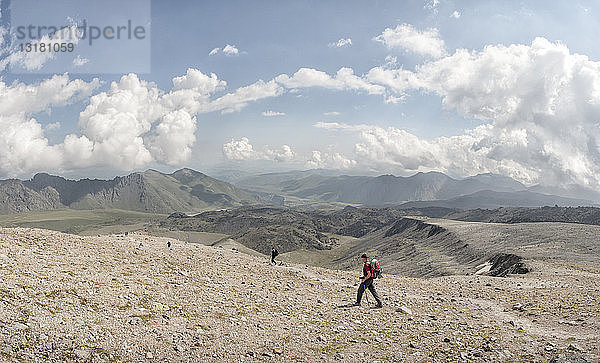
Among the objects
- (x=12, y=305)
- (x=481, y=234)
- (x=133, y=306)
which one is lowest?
(x=481, y=234)

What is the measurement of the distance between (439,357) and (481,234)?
297 ft

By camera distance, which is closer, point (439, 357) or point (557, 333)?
point (439, 357)

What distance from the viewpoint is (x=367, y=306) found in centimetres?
1906

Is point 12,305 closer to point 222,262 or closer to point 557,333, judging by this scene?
point 222,262

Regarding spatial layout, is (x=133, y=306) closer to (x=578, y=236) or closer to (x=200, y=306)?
(x=200, y=306)


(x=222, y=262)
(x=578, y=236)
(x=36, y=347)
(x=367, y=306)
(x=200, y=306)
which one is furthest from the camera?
(x=578, y=236)

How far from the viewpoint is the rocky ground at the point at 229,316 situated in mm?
11094

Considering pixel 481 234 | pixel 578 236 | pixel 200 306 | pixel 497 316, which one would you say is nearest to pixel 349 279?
pixel 497 316

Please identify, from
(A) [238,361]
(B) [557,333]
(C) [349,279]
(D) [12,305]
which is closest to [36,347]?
(D) [12,305]

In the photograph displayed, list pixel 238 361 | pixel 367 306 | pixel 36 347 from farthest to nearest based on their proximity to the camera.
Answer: pixel 367 306 → pixel 238 361 → pixel 36 347

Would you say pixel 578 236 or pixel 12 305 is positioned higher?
pixel 12 305

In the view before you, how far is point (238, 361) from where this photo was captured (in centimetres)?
1135

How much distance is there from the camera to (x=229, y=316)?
49.8 ft

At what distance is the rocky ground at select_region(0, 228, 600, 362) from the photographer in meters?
11.1
